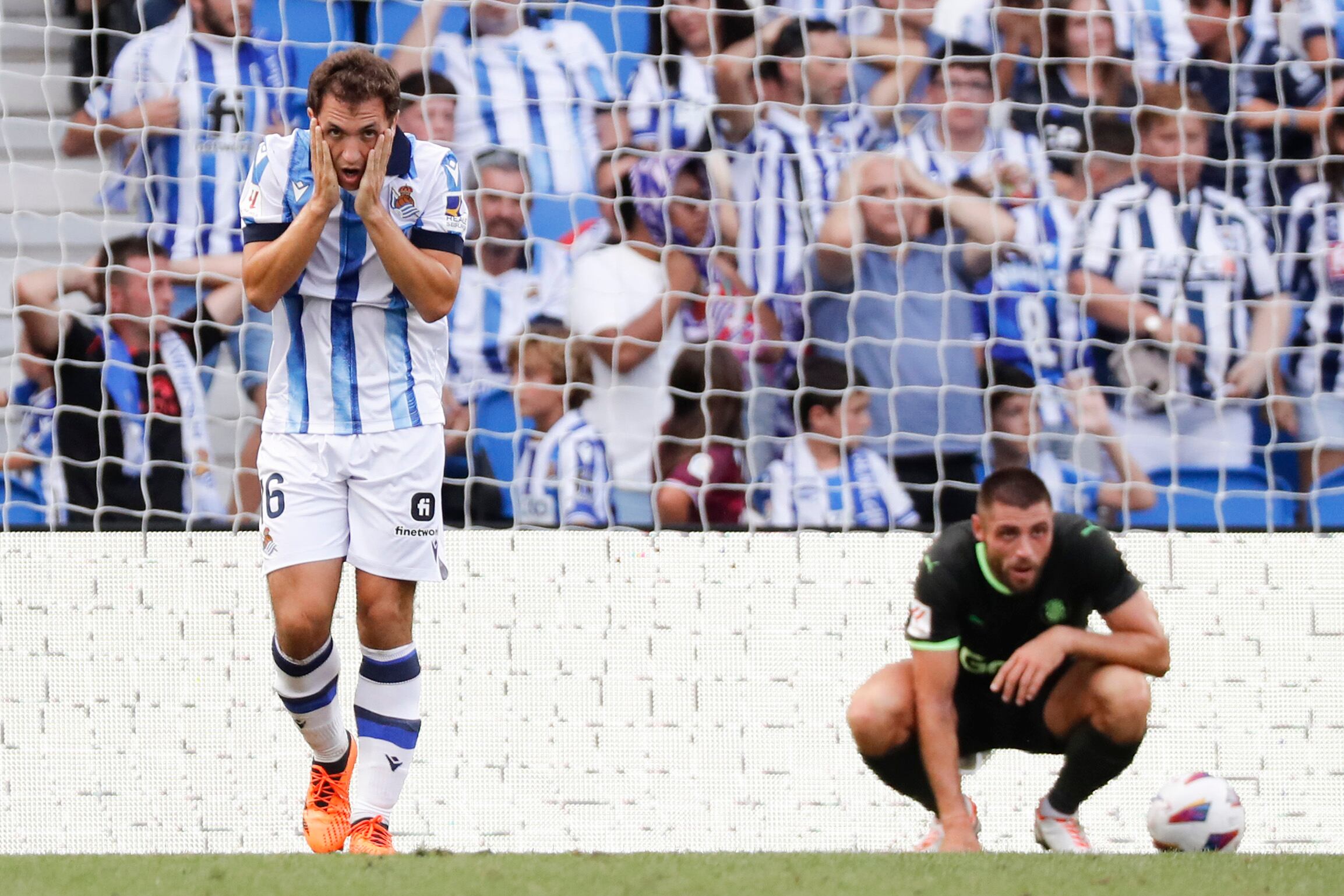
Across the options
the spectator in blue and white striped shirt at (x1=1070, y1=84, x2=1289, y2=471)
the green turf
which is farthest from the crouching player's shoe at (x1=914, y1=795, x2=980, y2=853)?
the spectator in blue and white striped shirt at (x1=1070, y1=84, x2=1289, y2=471)

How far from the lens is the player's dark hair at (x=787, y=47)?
5922 mm

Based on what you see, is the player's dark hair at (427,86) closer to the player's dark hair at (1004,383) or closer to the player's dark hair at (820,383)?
the player's dark hair at (820,383)

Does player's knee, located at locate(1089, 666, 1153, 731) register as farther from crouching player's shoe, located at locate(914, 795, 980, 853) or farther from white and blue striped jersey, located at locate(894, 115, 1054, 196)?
white and blue striped jersey, located at locate(894, 115, 1054, 196)

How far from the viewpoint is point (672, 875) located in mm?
2461

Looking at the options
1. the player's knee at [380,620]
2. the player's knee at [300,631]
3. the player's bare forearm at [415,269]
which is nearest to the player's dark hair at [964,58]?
the player's bare forearm at [415,269]

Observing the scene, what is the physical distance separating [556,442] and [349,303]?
8.84ft

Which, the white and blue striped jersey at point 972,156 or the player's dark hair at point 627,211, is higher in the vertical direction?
the white and blue striped jersey at point 972,156

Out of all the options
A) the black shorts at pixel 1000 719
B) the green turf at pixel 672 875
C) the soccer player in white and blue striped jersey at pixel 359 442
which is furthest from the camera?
the black shorts at pixel 1000 719

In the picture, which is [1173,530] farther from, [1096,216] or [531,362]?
[531,362]

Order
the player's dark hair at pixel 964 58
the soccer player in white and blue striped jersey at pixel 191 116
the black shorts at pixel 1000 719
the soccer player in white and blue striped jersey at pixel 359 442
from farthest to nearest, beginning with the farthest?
the player's dark hair at pixel 964 58 < the soccer player in white and blue striped jersey at pixel 191 116 < the black shorts at pixel 1000 719 < the soccer player in white and blue striped jersey at pixel 359 442

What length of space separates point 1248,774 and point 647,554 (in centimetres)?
189

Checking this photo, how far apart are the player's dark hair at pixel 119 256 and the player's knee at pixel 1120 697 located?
3.91 meters

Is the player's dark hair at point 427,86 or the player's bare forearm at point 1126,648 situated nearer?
the player's bare forearm at point 1126,648

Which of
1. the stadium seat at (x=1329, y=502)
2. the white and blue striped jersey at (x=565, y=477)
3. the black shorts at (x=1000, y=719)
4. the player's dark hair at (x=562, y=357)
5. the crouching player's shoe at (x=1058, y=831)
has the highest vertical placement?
the player's dark hair at (x=562, y=357)
